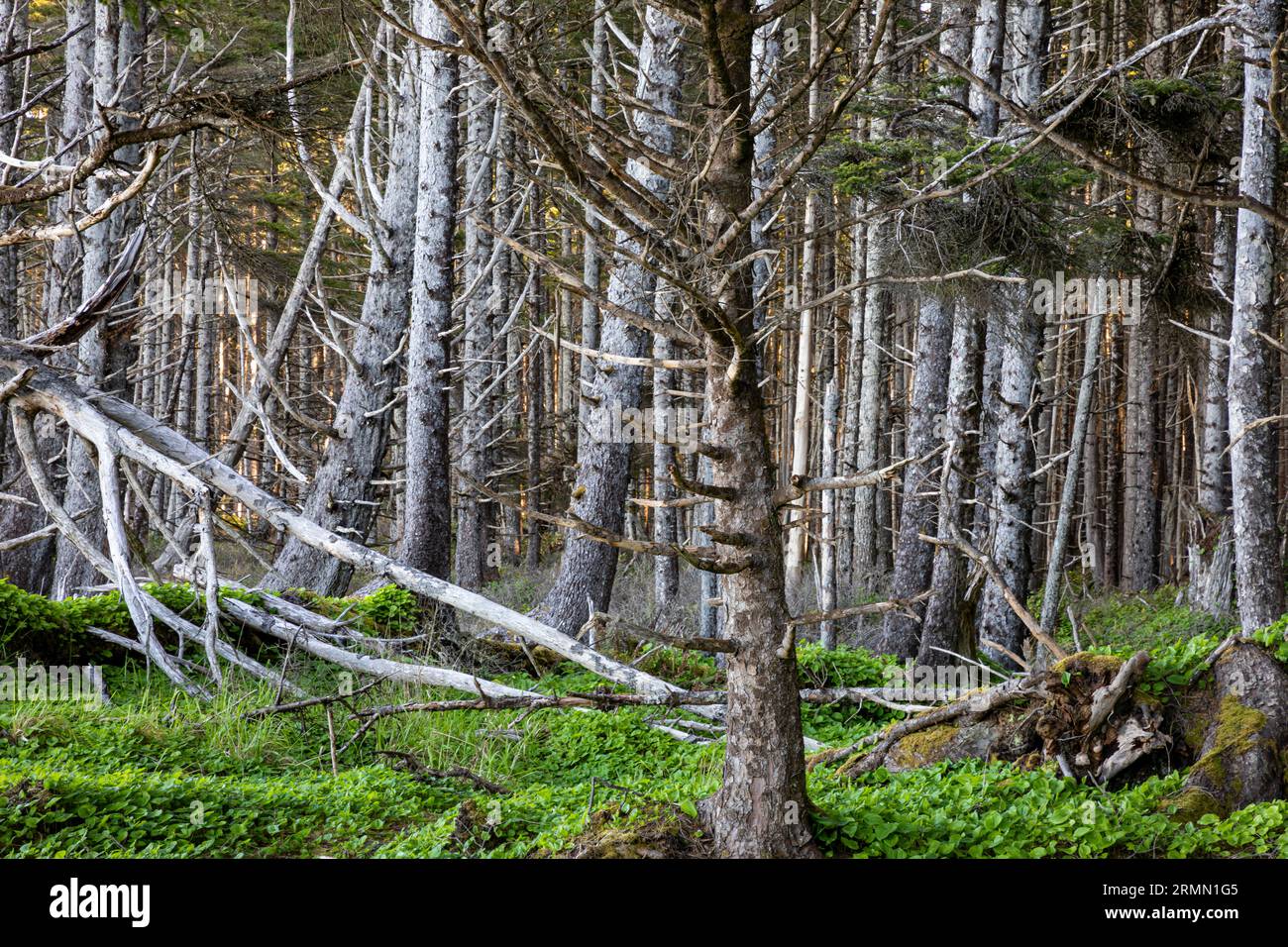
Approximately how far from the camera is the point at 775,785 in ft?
12.4

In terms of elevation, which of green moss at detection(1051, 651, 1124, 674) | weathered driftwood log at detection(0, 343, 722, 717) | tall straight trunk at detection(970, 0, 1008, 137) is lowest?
green moss at detection(1051, 651, 1124, 674)

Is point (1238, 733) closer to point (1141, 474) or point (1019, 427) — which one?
point (1019, 427)

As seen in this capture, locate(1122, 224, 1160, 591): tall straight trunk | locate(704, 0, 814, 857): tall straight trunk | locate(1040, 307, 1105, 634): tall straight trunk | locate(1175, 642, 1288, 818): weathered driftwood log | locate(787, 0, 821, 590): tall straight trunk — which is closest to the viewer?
locate(787, 0, 821, 590): tall straight trunk

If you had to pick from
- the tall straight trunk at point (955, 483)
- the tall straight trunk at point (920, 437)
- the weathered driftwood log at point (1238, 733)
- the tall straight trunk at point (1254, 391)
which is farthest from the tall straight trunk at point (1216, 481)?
the weathered driftwood log at point (1238, 733)

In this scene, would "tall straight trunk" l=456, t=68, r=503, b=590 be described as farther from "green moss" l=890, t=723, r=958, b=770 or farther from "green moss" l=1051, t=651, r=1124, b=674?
"green moss" l=1051, t=651, r=1124, b=674

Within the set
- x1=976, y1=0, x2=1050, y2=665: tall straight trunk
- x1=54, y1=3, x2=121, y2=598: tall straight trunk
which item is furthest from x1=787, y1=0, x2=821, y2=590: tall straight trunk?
x1=54, y1=3, x2=121, y2=598: tall straight trunk

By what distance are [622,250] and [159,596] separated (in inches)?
246

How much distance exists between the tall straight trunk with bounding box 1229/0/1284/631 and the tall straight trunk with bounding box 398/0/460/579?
6521mm

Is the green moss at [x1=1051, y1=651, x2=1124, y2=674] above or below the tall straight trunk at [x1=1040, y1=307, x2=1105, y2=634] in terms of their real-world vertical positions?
below

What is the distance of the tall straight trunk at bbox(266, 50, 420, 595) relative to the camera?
10242 mm

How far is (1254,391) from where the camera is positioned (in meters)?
8.03

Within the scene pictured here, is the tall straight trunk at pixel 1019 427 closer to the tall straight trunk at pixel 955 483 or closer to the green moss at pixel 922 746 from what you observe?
the tall straight trunk at pixel 955 483
